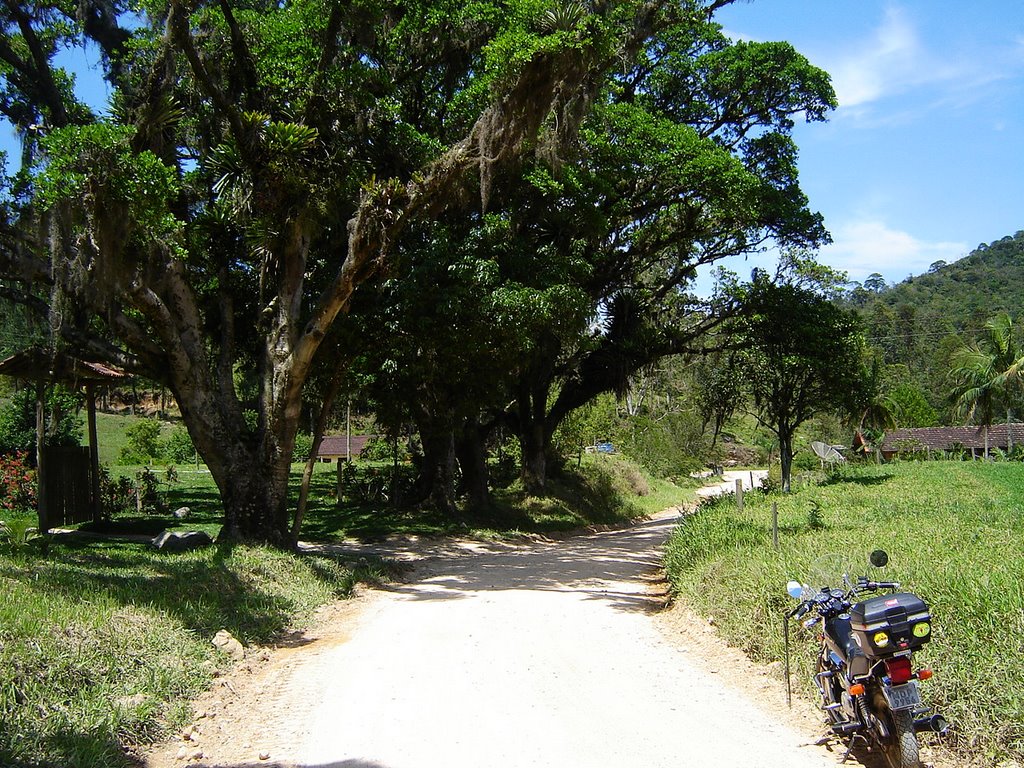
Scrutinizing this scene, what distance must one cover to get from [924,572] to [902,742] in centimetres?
234

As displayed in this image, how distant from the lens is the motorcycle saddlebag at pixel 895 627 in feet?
15.5

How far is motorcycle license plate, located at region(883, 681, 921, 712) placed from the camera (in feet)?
15.1

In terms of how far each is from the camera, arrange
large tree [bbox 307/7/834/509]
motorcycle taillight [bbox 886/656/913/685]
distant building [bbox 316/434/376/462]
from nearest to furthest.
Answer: motorcycle taillight [bbox 886/656/913/685]
large tree [bbox 307/7/834/509]
distant building [bbox 316/434/376/462]

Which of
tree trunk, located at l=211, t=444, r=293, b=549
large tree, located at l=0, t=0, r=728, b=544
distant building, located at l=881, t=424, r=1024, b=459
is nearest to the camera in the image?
large tree, located at l=0, t=0, r=728, b=544

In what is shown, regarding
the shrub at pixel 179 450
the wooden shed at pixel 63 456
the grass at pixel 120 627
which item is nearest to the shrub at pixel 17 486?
the wooden shed at pixel 63 456

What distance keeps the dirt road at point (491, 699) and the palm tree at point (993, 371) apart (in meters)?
38.4

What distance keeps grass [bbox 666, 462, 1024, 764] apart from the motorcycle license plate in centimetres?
63

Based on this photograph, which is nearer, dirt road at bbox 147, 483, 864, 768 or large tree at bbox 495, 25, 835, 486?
dirt road at bbox 147, 483, 864, 768

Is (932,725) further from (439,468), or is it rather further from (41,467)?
(439,468)

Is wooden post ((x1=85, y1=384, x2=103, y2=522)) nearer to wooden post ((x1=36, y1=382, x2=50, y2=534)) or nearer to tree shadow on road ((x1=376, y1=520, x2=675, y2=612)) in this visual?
wooden post ((x1=36, y1=382, x2=50, y2=534))

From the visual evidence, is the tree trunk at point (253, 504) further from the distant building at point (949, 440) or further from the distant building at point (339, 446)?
the distant building at point (949, 440)

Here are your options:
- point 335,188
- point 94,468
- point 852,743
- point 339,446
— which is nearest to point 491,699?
point 852,743

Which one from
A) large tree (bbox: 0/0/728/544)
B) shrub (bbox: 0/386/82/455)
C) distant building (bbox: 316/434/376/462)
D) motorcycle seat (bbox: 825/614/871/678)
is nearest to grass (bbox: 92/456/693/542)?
shrub (bbox: 0/386/82/455)

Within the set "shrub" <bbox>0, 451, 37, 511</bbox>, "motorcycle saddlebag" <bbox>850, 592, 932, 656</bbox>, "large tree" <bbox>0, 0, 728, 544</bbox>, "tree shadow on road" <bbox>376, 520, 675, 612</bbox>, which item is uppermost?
"large tree" <bbox>0, 0, 728, 544</bbox>
